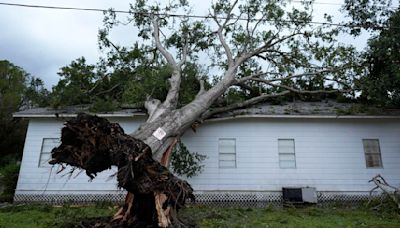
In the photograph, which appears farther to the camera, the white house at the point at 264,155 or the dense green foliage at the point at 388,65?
the white house at the point at 264,155

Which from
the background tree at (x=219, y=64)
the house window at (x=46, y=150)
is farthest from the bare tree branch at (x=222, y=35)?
the house window at (x=46, y=150)

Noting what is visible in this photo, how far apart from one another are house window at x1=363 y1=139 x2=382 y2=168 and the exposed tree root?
8.46m

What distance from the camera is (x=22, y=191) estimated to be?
32.0 feet

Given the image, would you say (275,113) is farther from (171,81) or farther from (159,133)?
(159,133)

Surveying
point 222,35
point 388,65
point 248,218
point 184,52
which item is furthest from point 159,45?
point 388,65

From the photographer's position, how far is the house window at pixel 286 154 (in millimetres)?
10141

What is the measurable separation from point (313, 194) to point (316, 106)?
13.5 ft

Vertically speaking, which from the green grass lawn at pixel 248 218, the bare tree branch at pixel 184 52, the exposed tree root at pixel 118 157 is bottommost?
the green grass lawn at pixel 248 218

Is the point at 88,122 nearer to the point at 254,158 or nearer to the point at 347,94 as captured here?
the point at 254,158

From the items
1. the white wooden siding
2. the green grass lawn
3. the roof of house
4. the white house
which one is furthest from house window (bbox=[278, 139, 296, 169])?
the green grass lawn

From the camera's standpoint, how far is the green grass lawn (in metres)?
6.12

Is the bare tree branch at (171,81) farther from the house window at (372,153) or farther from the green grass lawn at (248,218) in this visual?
the house window at (372,153)

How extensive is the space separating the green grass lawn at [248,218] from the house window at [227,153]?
7.42 ft

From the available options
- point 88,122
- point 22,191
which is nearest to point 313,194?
point 88,122
